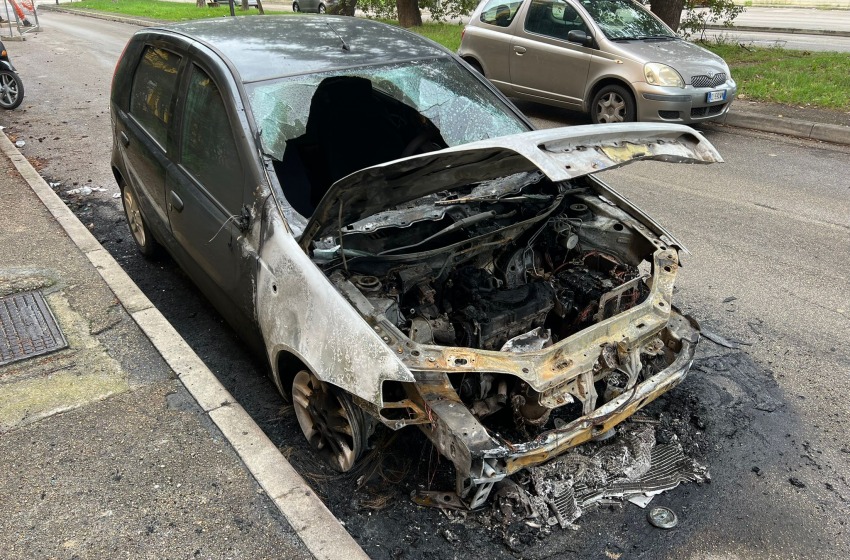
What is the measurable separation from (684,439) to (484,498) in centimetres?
128

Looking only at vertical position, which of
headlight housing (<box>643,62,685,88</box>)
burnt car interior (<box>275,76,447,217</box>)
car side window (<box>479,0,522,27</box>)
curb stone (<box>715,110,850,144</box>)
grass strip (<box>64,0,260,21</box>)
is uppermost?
car side window (<box>479,0,522,27</box>)

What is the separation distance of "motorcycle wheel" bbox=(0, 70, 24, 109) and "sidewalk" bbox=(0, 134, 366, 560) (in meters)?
7.47

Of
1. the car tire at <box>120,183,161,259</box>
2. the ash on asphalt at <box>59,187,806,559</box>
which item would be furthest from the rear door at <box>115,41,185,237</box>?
the ash on asphalt at <box>59,187,806,559</box>

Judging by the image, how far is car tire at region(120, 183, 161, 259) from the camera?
4.91 m

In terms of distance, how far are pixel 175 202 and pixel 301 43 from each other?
47.9 inches

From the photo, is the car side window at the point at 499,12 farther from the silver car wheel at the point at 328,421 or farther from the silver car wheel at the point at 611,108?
the silver car wheel at the point at 328,421

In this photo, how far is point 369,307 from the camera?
9.08 ft

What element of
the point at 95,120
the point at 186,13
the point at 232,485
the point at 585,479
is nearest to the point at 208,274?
the point at 232,485

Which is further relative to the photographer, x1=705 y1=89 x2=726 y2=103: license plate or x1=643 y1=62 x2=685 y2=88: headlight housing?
x1=705 y1=89 x2=726 y2=103: license plate

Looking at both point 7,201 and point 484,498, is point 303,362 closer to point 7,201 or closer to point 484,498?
point 484,498

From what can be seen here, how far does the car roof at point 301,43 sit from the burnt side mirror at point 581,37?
4.84 m

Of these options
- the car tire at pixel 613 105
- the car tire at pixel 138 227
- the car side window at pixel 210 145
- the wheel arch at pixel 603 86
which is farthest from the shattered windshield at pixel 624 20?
the car side window at pixel 210 145

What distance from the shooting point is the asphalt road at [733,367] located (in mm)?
2777

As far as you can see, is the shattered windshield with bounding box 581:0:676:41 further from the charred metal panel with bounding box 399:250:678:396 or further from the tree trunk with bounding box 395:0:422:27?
the tree trunk with bounding box 395:0:422:27
